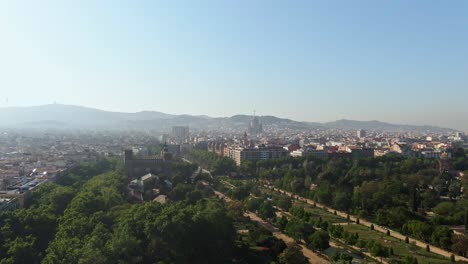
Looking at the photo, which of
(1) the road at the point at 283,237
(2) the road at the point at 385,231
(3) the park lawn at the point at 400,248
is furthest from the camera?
(2) the road at the point at 385,231

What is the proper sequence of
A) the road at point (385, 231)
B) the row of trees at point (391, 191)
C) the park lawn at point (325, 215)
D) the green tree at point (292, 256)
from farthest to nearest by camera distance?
the park lawn at point (325, 215), the row of trees at point (391, 191), the road at point (385, 231), the green tree at point (292, 256)

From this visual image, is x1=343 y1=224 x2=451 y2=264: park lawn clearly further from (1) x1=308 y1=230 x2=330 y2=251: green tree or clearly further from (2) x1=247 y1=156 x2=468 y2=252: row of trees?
(1) x1=308 y1=230 x2=330 y2=251: green tree

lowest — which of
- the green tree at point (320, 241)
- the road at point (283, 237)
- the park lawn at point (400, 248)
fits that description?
the road at point (283, 237)

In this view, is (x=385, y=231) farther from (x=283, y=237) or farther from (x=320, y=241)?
A: (x=320, y=241)

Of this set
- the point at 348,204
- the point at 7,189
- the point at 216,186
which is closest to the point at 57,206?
the point at 7,189

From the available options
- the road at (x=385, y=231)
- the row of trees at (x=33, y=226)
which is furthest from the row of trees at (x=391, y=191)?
the row of trees at (x=33, y=226)

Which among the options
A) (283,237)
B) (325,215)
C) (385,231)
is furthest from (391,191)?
(283,237)

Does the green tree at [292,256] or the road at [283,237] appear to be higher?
the green tree at [292,256]

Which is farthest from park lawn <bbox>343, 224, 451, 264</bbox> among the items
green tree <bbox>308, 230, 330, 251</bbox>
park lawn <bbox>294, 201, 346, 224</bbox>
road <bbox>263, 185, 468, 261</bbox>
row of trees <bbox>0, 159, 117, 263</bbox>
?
row of trees <bbox>0, 159, 117, 263</bbox>

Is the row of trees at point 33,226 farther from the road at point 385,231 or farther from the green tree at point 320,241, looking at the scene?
the road at point 385,231
